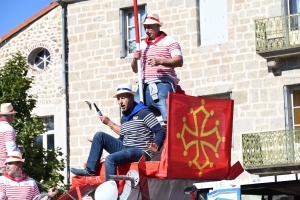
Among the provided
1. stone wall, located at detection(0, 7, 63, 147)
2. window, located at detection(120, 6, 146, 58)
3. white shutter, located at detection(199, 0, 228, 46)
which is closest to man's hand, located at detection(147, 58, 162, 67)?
white shutter, located at detection(199, 0, 228, 46)

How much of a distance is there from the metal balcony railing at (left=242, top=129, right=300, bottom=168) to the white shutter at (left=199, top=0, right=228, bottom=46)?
277 centimetres

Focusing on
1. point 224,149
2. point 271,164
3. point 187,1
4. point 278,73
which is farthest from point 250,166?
point 224,149

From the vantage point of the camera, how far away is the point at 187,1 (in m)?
31.4

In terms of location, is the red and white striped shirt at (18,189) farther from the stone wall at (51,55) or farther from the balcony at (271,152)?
the stone wall at (51,55)

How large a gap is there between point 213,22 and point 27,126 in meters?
6.57

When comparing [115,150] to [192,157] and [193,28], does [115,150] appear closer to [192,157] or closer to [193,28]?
[192,157]

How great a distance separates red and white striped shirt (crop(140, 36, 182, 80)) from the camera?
16.3 m

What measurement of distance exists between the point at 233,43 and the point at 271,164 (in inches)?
132

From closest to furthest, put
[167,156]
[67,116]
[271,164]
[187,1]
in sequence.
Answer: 1. [167,156]
2. [271,164]
3. [187,1]
4. [67,116]

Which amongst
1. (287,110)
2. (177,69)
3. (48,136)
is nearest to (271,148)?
(287,110)

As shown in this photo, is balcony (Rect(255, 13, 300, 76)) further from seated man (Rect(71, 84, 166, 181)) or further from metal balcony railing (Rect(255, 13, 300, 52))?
seated man (Rect(71, 84, 166, 181))

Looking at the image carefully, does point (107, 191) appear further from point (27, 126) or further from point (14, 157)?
point (27, 126)

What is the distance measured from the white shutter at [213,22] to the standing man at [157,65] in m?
14.4

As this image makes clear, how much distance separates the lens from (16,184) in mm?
14531
